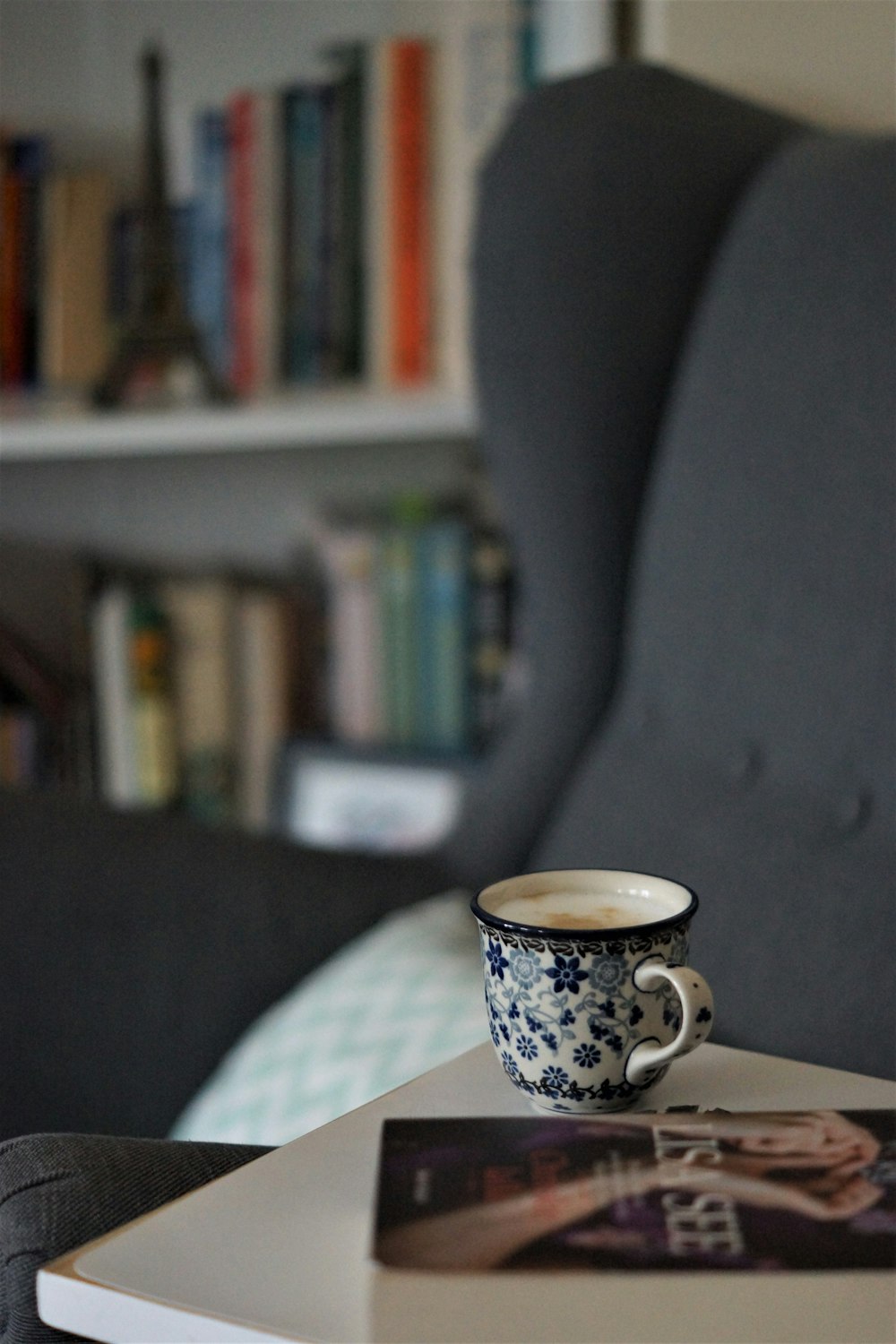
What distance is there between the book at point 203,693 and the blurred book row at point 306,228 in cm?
23

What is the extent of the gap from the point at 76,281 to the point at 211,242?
158 mm

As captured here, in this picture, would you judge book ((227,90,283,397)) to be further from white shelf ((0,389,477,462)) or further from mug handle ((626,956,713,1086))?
mug handle ((626,956,713,1086))

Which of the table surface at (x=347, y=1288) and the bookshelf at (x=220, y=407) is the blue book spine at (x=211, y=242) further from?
the table surface at (x=347, y=1288)

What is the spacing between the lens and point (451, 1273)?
10.4 inches

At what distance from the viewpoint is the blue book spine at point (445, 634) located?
1437 mm

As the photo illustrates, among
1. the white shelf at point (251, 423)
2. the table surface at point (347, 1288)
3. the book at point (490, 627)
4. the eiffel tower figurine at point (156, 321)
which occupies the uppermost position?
the eiffel tower figurine at point (156, 321)

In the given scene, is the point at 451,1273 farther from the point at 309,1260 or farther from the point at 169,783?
the point at 169,783

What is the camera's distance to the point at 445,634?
1.45 meters

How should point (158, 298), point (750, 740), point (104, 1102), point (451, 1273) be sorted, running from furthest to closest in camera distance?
point (158, 298) < point (104, 1102) < point (750, 740) < point (451, 1273)

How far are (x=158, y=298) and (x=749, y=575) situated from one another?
3.02ft

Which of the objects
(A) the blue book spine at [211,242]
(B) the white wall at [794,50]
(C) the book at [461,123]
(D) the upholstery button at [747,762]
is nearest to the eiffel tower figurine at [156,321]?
(A) the blue book spine at [211,242]

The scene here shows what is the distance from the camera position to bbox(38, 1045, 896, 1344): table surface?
0.83 feet

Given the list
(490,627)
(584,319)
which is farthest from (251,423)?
(584,319)

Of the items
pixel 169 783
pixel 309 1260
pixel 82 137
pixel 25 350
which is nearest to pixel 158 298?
pixel 25 350
